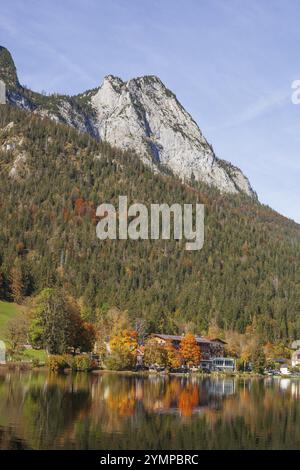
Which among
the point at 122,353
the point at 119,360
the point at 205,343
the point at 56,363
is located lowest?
the point at 56,363

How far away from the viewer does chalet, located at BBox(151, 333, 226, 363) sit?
14962 centimetres

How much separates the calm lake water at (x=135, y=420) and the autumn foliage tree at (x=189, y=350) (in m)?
70.7

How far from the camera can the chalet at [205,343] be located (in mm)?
149625

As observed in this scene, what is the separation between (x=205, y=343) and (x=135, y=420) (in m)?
117

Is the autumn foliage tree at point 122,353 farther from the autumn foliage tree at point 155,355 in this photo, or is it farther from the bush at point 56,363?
the bush at point 56,363

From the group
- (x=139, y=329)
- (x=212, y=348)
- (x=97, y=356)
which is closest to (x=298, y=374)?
(x=212, y=348)

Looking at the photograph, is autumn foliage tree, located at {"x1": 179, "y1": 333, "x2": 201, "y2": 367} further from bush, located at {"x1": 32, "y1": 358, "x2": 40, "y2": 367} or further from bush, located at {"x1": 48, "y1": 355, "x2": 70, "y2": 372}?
bush, located at {"x1": 32, "y1": 358, "x2": 40, "y2": 367}

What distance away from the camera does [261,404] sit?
6919cm

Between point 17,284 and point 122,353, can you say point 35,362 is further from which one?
point 17,284

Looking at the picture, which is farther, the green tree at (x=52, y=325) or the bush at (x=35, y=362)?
the green tree at (x=52, y=325)

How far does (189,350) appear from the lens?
146 metres

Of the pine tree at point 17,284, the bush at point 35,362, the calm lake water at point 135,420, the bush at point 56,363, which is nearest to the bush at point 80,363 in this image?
the bush at point 56,363

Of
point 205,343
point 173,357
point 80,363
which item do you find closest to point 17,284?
point 173,357
